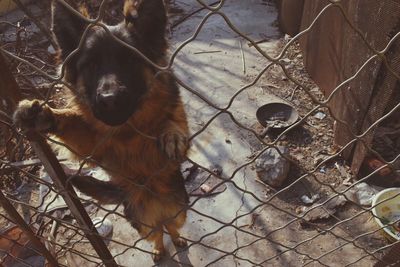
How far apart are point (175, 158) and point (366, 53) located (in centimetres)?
242

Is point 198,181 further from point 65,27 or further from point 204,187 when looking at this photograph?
point 65,27

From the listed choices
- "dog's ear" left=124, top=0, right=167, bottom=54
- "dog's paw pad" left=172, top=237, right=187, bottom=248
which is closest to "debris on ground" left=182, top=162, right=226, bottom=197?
"dog's paw pad" left=172, top=237, right=187, bottom=248

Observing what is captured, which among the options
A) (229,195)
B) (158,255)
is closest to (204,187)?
(229,195)

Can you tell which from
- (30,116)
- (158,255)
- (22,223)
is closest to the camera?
(30,116)

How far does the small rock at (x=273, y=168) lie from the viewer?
4031 millimetres

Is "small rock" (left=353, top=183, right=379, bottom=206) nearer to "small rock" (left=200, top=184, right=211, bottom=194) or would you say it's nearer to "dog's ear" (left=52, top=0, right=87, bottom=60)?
"small rock" (left=200, top=184, right=211, bottom=194)

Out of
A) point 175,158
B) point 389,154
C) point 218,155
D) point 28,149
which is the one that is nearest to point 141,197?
point 175,158

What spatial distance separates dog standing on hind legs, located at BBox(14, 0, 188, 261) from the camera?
1.97 m

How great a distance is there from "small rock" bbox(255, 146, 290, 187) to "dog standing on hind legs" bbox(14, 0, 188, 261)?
131cm

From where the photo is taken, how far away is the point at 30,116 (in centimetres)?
177

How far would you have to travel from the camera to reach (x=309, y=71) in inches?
219

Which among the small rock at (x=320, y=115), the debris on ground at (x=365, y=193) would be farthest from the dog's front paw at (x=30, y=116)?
Result: the small rock at (x=320, y=115)

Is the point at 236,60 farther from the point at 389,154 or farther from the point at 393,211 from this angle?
the point at 393,211

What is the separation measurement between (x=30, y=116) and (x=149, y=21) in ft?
3.03
